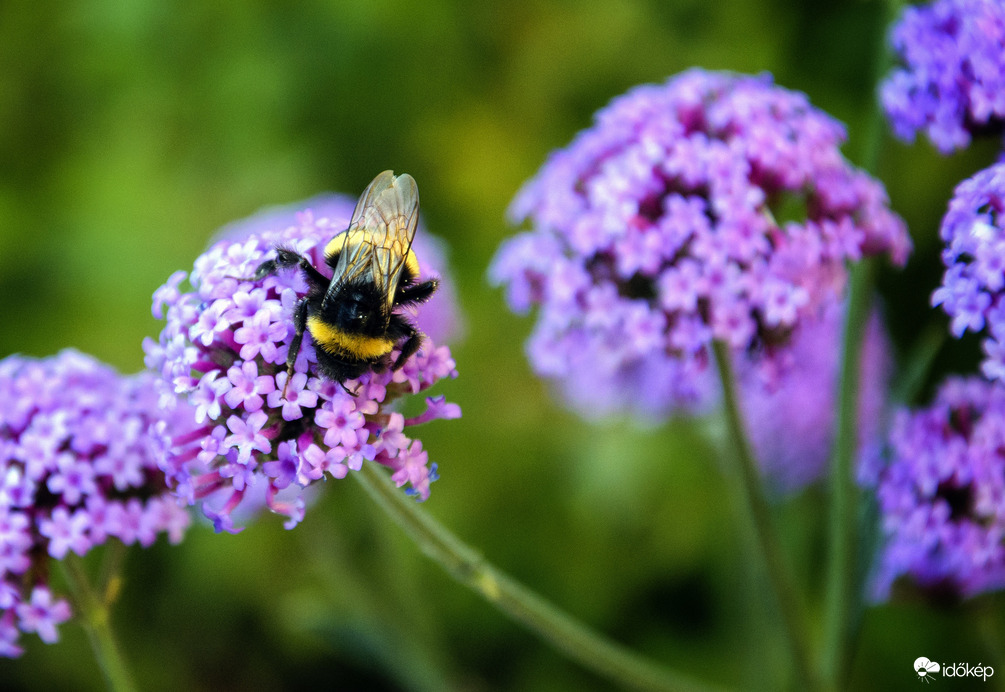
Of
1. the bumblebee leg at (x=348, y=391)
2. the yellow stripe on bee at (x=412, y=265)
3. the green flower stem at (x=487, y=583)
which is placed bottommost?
the green flower stem at (x=487, y=583)

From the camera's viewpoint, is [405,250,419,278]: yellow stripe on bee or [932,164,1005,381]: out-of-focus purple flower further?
[405,250,419,278]: yellow stripe on bee

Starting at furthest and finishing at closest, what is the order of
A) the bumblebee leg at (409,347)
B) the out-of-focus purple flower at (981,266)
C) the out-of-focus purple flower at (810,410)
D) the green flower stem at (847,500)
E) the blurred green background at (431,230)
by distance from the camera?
the blurred green background at (431,230), the out-of-focus purple flower at (810,410), the green flower stem at (847,500), the bumblebee leg at (409,347), the out-of-focus purple flower at (981,266)

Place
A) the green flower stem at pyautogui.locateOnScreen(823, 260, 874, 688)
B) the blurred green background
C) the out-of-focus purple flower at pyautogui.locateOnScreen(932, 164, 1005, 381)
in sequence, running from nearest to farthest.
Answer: the out-of-focus purple flower at pyautogui.locateOnScreen(932, 164, 1005, 381)
the green flower stem at pyautogui.locateOnScreen(823, 260, 874, 688)
the blurred green background

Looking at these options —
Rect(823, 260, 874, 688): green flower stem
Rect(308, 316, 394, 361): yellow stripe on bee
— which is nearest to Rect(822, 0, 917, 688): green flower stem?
Rect(823, 260, 874, 688): green flower stem

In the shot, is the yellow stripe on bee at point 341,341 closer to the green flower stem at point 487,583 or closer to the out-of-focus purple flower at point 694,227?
the green flower stem at point 487,583

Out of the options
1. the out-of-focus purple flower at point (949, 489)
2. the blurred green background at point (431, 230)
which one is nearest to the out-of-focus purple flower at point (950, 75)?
the out-of-focus purple flower at point (949, 489)

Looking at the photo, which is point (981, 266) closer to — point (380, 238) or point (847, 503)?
point (847, 503)

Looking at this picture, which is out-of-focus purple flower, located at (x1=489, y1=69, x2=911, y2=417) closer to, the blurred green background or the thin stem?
the thin stem
